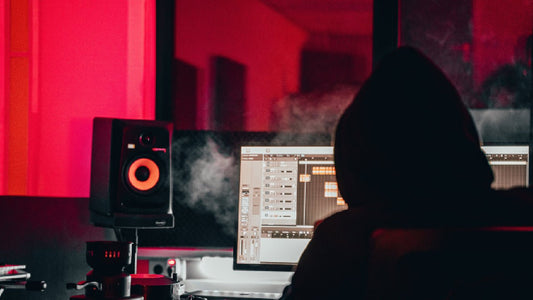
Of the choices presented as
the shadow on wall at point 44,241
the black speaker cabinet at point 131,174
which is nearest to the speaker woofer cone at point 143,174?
the black speaker cabinet at point 131,174

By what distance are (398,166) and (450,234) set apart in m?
0.17

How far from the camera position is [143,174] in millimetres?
1738

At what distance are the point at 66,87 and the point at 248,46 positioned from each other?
2.84 ft

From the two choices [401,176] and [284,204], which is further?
[284,204]

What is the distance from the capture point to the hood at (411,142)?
0.76m

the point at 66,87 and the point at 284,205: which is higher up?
the point at 66,87

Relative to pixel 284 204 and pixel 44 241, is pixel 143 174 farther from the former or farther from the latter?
pixel 284 204

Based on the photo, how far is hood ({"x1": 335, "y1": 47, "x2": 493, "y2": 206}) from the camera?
0.76m

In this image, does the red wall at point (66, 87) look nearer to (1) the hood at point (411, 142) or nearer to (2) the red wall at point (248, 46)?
(2) the red wall at point (248, 46)

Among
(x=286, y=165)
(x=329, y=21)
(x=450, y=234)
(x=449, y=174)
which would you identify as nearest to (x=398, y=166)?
(x=449, y=174)

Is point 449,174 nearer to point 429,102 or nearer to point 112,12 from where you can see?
point 429,102

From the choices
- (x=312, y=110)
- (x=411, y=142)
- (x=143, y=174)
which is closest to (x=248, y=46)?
(x=312, y=110)

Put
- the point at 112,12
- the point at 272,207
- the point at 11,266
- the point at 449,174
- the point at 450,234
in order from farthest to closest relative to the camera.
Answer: the point at 112,12 < the point at 272,207 < the point at 11,266 < the point at 449,174 < the point at 450,234

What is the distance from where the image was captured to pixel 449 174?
0.76m
